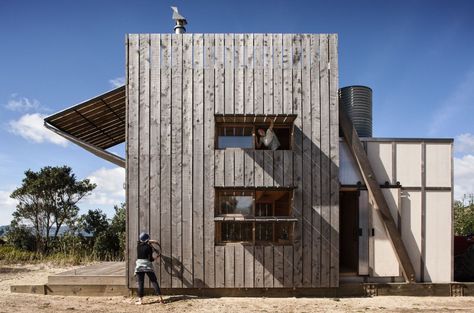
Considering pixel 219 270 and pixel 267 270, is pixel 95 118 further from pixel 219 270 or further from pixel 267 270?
Result: pixel 267 270

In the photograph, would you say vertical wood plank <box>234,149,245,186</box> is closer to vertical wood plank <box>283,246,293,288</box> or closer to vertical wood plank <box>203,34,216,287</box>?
vertical wood plank <box>203,34,216,287</box>

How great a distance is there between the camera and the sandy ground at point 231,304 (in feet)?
26.4

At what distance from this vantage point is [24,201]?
70.0ft

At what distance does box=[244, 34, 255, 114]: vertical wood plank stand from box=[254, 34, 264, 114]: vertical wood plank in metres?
0.09

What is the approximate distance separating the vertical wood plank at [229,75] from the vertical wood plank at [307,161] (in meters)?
1.95

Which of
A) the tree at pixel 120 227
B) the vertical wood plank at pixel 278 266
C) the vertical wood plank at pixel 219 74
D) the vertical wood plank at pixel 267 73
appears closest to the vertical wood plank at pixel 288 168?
the vertical wood plank at pixel 267 73

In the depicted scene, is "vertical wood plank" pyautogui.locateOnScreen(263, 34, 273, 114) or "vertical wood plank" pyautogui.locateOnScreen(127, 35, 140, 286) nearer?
"vertical wood plank" pyautogui.locateOnScreen(127, 35, 140, 286)

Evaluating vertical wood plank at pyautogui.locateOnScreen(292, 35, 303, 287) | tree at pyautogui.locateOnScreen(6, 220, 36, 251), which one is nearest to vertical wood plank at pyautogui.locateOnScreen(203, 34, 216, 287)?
vertical wood plank at pyautogui.locateOnScreen(292, 35, 303, 287)

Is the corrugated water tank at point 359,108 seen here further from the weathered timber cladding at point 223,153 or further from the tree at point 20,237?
the tree at point 20,237

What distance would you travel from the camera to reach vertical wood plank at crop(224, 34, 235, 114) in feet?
30.8

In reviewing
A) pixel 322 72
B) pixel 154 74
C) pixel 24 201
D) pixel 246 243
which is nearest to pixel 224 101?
pixel 154 74

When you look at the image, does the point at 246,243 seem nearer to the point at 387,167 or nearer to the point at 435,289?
the point at 387,167

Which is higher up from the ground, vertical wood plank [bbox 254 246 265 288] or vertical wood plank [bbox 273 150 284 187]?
vertical wood plank [bbox 273 150 284 187]

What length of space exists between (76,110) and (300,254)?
7.41 m
